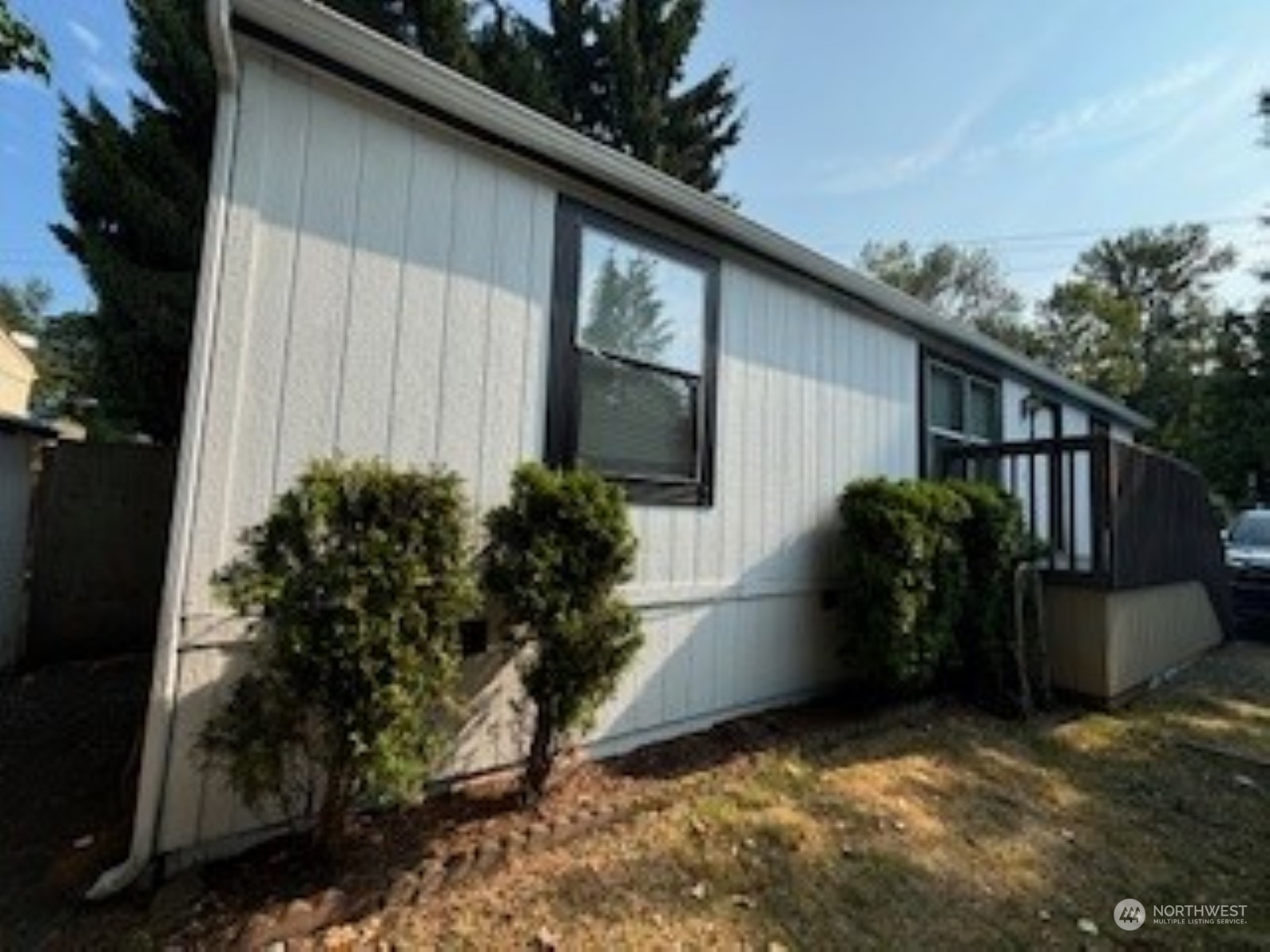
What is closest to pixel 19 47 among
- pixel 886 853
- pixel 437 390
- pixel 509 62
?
pixel 437 390

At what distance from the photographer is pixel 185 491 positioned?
2.77 m

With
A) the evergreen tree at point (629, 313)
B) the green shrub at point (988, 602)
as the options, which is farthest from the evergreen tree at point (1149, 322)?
the evergreen tree at point (629, 313)

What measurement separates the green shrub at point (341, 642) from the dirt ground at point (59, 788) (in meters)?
0.69

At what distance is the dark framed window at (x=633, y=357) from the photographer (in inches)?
160

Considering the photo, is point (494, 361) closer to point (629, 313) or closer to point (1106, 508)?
point (629, 313)

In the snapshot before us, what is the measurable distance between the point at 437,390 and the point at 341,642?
4.62ft

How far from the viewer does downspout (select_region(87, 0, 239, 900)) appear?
105 inches

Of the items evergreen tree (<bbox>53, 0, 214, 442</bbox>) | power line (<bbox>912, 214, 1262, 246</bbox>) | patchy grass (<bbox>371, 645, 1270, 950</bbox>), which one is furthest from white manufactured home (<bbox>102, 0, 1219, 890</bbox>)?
power line (<bbox>912, 214, 1262, 246</bbox>)

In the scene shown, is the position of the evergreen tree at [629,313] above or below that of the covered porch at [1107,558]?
above

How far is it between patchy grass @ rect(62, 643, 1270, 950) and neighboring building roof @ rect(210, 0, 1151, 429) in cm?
335

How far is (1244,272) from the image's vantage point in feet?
52.5

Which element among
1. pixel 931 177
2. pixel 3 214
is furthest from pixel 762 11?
pixel 3 214

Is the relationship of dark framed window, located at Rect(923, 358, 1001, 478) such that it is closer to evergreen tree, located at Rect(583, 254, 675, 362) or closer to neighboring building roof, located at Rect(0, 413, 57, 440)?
evergreen tree, located at Rect(583, 254, 675, 362)

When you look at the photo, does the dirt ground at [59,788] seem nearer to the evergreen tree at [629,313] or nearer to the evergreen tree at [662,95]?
the evergreen tree at [629,313]
